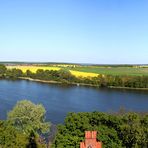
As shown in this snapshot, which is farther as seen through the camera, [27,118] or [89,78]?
[89,78]

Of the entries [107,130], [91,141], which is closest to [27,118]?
[107,130]

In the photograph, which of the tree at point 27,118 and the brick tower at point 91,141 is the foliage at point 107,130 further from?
the brick tower at point 91,141

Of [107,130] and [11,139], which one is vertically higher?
[107,130]

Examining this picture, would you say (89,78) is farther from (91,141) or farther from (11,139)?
(91,141)

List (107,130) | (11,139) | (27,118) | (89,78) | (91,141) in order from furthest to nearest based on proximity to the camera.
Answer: (89,78), (27,118), (107,130), (11,139), (91,141)

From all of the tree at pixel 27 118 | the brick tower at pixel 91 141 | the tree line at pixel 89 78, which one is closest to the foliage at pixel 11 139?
the tree at pixel 27 118

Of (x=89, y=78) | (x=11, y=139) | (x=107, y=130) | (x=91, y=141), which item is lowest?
(x=89, y=78)

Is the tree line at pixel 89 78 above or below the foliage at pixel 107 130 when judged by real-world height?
below
